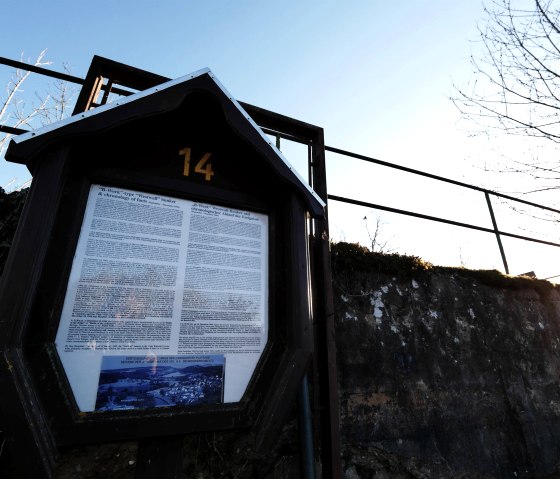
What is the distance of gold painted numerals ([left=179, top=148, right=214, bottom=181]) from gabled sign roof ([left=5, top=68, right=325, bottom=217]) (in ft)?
0.66

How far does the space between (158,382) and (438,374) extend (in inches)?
82.9

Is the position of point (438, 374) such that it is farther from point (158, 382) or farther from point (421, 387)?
point (158, 382)

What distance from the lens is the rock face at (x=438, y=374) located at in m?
2.12

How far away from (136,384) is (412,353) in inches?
78.1

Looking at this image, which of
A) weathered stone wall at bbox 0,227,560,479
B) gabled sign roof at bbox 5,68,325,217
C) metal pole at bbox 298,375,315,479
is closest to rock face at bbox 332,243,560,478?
weathered stone wall at bbox 0,227,560,479

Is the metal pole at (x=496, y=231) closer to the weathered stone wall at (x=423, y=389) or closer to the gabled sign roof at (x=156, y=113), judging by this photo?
the weathered stone wall at (x=423, y=389)

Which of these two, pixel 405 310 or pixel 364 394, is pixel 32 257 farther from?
pixel 405 310

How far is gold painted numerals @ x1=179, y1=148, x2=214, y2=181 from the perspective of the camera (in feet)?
4.89

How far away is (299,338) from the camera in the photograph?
53.0 inches

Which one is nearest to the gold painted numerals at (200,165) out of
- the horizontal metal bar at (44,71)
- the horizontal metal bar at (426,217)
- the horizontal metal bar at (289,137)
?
the horizontal metal bar at (289,137)

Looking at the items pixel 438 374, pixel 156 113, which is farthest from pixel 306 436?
pixel 156 113

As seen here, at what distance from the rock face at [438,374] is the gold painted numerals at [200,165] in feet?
4.27

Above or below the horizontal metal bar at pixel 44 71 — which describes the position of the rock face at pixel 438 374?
below

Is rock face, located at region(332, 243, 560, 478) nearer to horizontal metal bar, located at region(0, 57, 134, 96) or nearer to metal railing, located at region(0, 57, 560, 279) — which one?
metal railing, located at region(0, 57, 560, 279)
